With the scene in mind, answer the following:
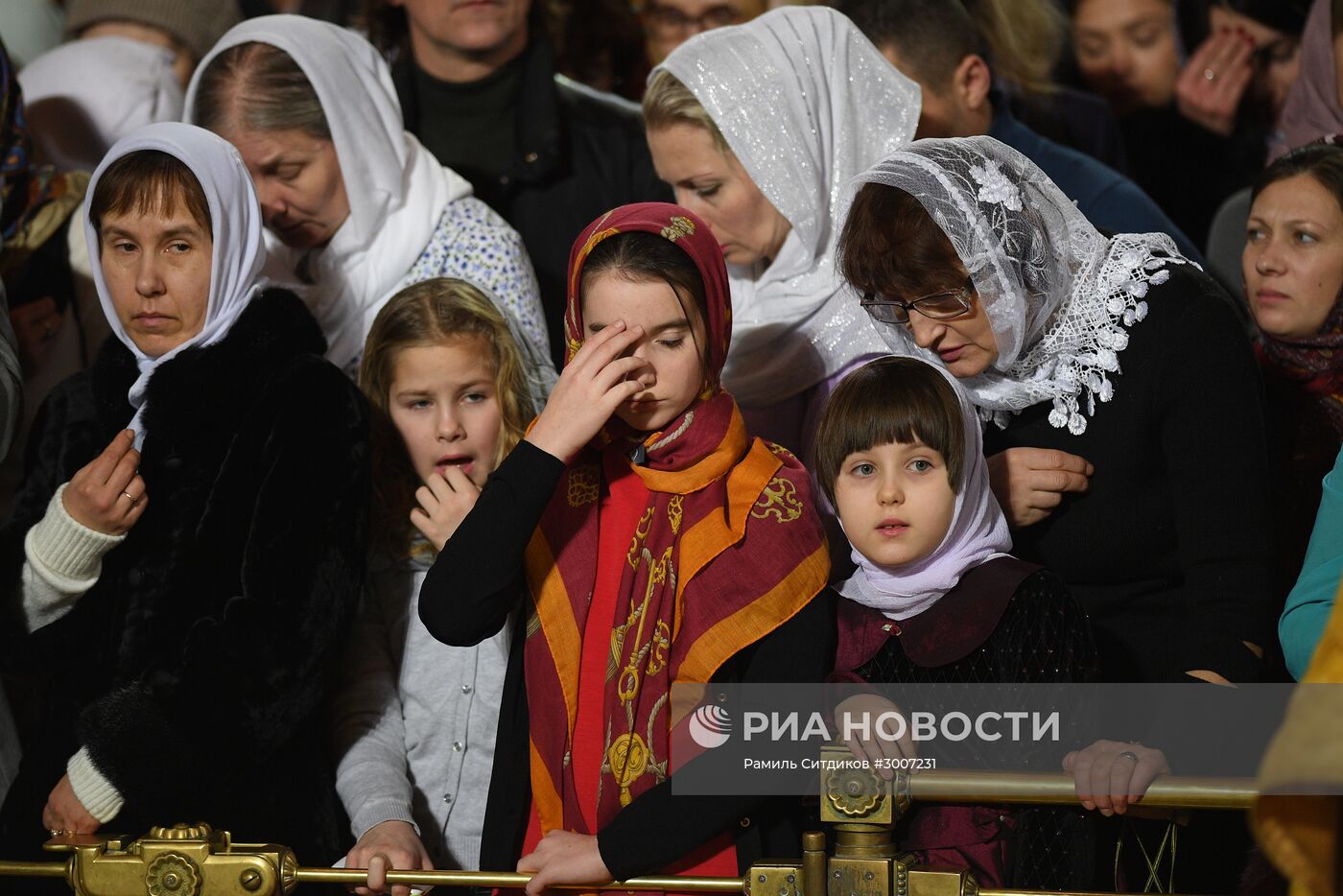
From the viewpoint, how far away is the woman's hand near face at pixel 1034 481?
251 centimetres

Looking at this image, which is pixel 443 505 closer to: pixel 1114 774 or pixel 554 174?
pixel 1114 774

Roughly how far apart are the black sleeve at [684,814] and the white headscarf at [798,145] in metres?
0.82

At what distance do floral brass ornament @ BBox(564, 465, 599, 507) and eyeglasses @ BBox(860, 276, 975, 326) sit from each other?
533 mm

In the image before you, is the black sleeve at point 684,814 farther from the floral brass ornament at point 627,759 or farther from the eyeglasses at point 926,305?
the eyeglasses at point 926,305

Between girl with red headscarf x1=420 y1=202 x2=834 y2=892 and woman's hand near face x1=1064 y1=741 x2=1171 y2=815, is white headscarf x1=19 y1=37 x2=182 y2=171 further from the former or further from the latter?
woman's hand near face x1=1064 y1=741 x2=1171 y2=815

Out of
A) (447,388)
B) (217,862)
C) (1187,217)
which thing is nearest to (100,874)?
(217,862)

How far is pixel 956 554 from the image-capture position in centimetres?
231

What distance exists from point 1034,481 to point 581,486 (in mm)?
732

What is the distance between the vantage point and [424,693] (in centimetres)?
275

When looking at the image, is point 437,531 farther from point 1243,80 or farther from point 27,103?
point 1243,80

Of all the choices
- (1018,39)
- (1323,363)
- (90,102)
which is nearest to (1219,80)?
(1018,39)

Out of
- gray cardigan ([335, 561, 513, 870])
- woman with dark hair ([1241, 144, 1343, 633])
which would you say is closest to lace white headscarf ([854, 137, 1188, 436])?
woman with dark hair ([1241, 144, 1343, 633])

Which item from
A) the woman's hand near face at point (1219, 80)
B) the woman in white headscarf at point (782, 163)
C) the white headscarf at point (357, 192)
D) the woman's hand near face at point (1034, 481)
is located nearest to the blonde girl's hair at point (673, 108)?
the woman in white headscarf at point (782, 163)

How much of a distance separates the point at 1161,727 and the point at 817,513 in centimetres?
60
